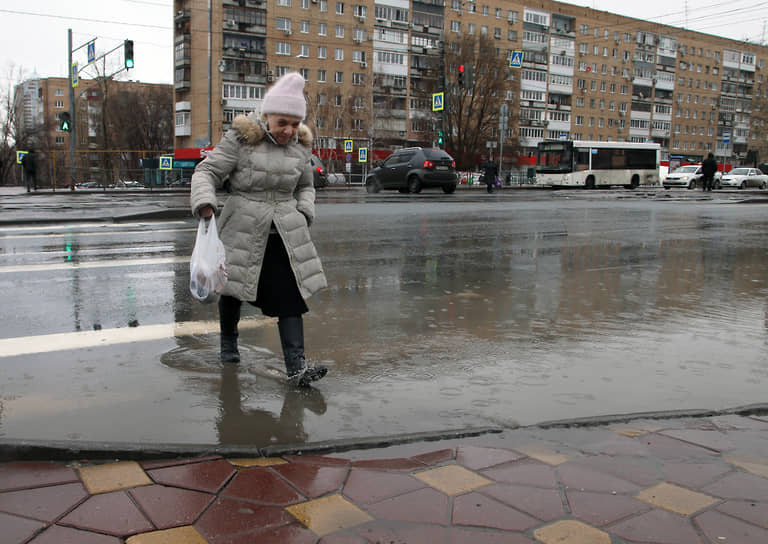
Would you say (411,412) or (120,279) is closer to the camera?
(411,412)

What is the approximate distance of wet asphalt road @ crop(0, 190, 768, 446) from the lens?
3285 millimetres

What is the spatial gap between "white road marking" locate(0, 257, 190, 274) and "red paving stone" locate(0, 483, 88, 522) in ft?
17.6

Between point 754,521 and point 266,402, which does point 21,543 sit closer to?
point 266,402

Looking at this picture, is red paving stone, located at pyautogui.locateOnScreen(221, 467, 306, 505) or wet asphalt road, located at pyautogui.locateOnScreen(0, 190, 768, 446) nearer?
red paving stone, located at pyautogui.locateOnScreen(221, 467, 306, 505)

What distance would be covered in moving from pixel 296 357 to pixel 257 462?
3.39ft

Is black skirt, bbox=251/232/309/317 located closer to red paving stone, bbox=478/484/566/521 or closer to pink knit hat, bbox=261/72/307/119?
pink knit hat, bbox=261/72/307/119

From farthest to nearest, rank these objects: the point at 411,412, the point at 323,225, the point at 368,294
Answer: the point at 323,225 → the point at 368,294 → the point at 411,412

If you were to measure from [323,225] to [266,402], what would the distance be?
367 inches

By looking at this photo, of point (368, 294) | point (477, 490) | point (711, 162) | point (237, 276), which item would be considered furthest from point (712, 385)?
point (711, 162)

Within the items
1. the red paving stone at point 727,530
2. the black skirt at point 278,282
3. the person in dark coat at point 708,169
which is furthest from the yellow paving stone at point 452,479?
the person in dark coat at point 708,169

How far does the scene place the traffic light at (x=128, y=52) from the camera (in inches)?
1085

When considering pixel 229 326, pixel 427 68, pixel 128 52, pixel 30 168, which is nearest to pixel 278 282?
pixel 229 326

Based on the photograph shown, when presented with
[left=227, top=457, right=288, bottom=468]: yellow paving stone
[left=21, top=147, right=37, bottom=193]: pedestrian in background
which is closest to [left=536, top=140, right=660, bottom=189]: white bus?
[left=21, top=147, right=37, bottom=193]: pedestrian in background

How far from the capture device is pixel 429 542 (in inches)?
86.0
